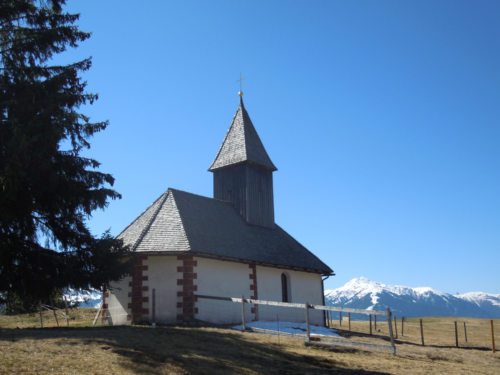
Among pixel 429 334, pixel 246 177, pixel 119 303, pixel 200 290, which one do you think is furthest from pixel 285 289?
pixel 429 334

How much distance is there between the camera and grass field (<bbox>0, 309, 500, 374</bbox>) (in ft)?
40.3

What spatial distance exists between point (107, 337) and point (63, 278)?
146 inches

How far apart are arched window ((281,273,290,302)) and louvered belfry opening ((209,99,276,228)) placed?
4.06 metres

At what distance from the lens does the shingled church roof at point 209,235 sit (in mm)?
26300

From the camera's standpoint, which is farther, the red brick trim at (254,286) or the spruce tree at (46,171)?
the red brick trim at (254,286)

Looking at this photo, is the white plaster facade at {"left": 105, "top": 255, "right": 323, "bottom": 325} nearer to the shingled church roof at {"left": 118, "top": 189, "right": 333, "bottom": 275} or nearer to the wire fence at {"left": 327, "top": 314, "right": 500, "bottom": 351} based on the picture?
the shingled church roof at {"left": 118, "top": 189, "right": 333, "bottom": 275}

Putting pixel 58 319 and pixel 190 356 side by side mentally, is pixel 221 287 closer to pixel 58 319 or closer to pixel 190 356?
pixel 58 319

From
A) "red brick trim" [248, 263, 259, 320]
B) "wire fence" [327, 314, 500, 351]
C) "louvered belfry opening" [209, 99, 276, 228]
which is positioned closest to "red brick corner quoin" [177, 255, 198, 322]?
"red brick trim" [248, 263, 259, 320]

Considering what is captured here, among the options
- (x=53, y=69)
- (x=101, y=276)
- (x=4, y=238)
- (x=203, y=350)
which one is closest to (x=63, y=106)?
(x=53, y=69)

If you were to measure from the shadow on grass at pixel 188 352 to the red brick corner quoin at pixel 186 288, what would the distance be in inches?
244

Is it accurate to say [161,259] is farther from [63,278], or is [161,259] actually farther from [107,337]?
[107,337]

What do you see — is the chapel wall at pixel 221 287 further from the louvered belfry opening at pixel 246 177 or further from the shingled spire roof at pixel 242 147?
the shingled spire roof at pixel 242 147

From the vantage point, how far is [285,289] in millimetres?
31219

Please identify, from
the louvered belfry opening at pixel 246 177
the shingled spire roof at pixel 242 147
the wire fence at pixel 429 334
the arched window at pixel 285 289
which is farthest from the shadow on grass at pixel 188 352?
the shingled spire roof at pixel 242 147
